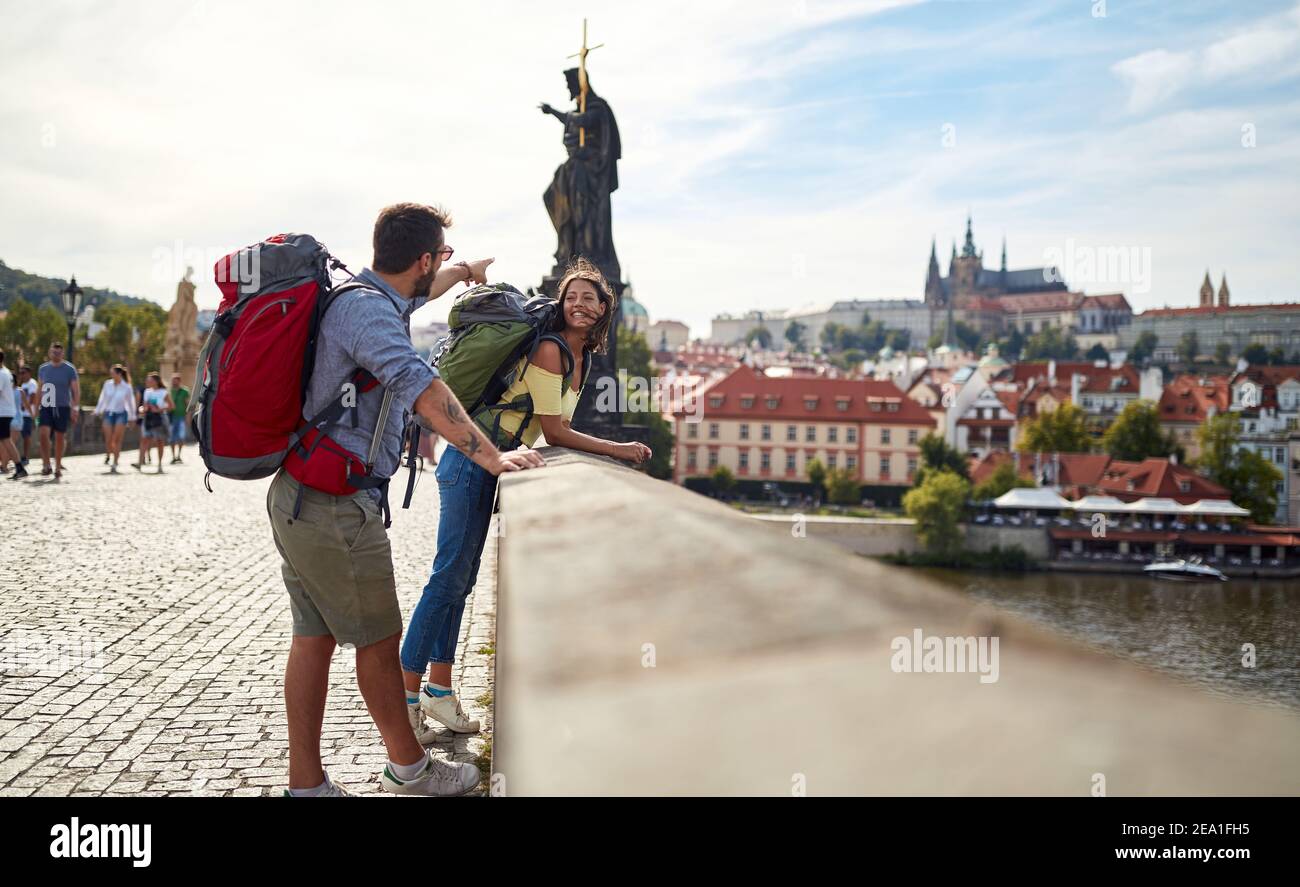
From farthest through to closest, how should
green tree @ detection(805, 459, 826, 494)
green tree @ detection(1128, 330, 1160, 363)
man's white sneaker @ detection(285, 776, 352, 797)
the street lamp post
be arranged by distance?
green tree @ detection(1128, 330, 1160, 363) → green tree @ detection(805, 459, 826, 494) → the street lamp post → man's white sneaker @ detection(285, 776, 352, 797)

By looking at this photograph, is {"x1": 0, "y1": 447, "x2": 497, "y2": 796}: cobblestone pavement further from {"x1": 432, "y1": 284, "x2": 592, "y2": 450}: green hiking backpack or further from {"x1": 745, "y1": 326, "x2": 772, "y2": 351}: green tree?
{"x1": 745, "y1": 326, "x2": 772, "y2": 351}: green tree

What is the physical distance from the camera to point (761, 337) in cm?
17412

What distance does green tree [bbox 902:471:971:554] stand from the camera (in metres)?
50.5

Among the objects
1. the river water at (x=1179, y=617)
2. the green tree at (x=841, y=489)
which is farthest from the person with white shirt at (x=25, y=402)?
the green tree at (x=841, y=489)

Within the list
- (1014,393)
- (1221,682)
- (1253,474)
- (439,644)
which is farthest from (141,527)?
(1014,393)

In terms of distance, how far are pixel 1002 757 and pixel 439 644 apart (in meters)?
2.95

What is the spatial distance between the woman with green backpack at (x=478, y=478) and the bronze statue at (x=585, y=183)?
1086cm

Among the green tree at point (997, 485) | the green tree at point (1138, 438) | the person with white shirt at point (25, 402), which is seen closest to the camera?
the person with white shirt at point (25, 402)

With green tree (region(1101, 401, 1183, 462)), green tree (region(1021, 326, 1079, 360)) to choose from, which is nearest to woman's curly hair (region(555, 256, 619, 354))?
green tree (region(1101, 401, 1183, 462))

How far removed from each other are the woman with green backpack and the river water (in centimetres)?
2717

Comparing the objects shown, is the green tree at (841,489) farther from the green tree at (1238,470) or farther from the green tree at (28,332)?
the green tree at (28,332)

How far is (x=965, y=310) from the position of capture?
156 metres

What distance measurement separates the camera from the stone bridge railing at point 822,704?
0.90 metres
